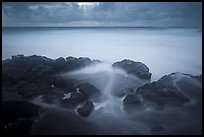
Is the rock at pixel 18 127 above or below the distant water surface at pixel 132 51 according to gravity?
above

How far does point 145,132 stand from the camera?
363 inches

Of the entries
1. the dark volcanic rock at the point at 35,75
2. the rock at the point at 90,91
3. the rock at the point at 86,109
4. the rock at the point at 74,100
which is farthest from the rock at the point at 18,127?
the rock at the point at 90,91

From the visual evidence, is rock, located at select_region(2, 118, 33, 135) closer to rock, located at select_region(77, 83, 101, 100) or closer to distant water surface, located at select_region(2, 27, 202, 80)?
rock, located at select_region(77, 83, 101, 100)

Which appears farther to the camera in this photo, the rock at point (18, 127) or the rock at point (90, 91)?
the rock at point (90, 91)

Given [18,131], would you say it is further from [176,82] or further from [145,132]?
[176,82]

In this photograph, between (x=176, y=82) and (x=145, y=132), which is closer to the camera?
(x=145, y=132)

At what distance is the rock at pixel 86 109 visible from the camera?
406 inches

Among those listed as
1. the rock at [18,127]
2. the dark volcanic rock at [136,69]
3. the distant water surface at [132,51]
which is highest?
the rock at [18,127]

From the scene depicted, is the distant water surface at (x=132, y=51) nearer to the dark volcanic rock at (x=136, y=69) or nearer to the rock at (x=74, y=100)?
the dark volcanic rock at (x=136, y=69)

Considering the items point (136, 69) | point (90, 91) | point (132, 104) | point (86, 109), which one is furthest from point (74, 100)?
point (136, 69)

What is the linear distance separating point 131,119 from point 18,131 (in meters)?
4.98

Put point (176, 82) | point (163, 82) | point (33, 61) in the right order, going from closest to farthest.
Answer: point (163, 82) < point (176, 82) < point (33, 61)

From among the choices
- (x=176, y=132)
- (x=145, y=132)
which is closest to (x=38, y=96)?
(x=145, y=132)

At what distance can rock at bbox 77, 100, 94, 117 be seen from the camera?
10.3m
